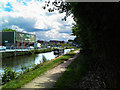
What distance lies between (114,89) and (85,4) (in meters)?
2.48

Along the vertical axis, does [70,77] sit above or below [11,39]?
below

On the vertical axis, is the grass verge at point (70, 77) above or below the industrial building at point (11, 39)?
below

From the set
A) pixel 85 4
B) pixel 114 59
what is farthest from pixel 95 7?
pixel 114 59

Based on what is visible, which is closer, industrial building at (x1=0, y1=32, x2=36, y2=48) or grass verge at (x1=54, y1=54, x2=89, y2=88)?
grass verge at (x1=54, y1=54, x2=89, y2=88)

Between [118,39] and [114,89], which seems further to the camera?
[114,89]

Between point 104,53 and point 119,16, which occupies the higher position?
point 119,16

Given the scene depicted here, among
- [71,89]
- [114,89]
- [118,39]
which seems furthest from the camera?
[71,89]

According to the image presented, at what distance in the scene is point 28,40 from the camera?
59344 millimetres

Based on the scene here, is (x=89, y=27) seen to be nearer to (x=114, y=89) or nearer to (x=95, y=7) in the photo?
(x=95, y=7)

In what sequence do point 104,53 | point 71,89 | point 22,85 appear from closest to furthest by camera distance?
point 104,53 < point 71,89 < point 22,85

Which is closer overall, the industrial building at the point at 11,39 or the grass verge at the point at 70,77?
the grass verge at the point at 70,77

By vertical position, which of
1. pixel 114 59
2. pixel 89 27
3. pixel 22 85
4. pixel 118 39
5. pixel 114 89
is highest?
pixel 89 27

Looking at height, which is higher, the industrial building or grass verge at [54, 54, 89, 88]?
the industrial building

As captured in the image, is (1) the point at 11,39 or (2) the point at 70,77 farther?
(1) the point at 11,39
